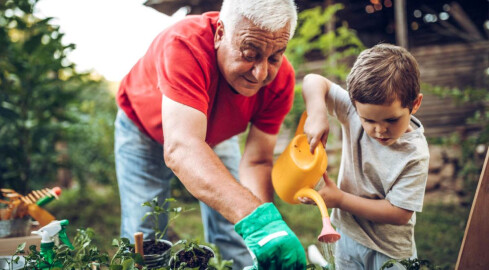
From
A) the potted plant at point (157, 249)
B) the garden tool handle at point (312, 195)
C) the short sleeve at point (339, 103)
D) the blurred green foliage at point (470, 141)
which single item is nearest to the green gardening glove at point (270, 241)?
the garden tool handle at point (312, 195)

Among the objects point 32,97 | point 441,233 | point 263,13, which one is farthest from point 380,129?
point 32,97

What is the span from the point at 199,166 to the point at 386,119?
2.10ft

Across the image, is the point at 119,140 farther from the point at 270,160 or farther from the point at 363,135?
the point at 363,135

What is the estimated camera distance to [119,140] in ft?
6.08

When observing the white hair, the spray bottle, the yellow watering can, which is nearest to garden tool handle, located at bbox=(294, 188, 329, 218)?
the yellow watering can

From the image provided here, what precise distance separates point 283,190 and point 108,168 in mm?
3555

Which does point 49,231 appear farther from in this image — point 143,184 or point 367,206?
point 367,206

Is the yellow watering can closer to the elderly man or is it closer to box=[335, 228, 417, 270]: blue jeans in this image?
the elderly man

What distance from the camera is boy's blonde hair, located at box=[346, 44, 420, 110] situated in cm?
116

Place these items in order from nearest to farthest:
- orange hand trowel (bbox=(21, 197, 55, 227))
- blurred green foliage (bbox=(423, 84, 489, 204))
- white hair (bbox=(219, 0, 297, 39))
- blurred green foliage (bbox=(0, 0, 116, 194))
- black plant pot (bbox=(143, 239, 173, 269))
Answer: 1. black plant pot (bbox=(143, 239, 173, 269))
2. white hair (bbox=(219, 0, 297, 39))
3. orange hand trowel (bbox=(21, 197, 55, 227))
4. blurred green foliage (bbox=(0, 0, 116, 194))
5. blurred green foliage (bbox=(423, 84, 489, 204))

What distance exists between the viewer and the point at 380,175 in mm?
1318

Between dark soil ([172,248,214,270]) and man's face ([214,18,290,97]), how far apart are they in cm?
62

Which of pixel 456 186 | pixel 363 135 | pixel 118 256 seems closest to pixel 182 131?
pixel 118 256

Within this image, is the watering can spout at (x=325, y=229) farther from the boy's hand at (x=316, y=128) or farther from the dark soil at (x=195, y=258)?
the dark soil at (x=195, y=258)
